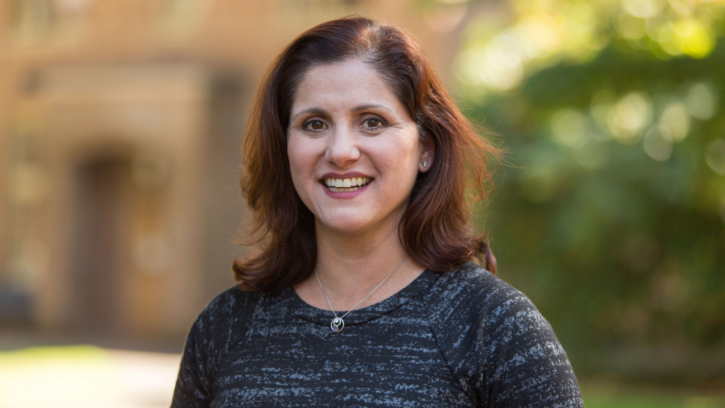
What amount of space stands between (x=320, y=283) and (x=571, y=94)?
17.7 feet

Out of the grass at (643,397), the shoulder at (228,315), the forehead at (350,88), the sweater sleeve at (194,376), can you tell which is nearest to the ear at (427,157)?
the forehead at (350,88)


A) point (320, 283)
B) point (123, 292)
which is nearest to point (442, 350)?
point (320, 283)

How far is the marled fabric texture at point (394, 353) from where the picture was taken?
176cm

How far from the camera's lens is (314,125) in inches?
79.6

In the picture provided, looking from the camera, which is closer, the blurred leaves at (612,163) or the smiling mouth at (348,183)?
the smiling mouth at (348,183)

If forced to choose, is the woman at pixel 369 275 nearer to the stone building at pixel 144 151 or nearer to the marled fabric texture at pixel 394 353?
the marled fabric texture at pixel 394 353

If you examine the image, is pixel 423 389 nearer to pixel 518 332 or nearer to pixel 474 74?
pixel 518 332

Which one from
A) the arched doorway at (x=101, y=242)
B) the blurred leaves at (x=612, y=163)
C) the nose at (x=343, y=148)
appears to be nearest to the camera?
the nose at (x=343, y=148)

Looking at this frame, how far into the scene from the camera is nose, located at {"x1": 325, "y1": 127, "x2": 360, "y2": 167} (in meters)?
1.93

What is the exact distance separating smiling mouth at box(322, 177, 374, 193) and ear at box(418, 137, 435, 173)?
185 mm

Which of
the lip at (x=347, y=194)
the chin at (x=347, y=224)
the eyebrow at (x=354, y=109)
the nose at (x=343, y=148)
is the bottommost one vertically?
the chin at (x=347, y=224)

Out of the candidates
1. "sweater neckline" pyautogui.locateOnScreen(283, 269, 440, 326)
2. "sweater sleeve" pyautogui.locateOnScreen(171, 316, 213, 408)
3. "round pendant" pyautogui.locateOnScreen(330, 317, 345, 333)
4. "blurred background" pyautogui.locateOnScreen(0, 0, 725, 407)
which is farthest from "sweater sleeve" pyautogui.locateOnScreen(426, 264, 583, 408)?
"blurred background" pyautogui.locateOnScreen(0, 0, 725, 407)

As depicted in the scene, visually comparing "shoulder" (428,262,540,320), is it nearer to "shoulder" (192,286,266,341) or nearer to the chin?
the chin

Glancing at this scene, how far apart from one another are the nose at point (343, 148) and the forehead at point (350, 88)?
6 centimetres
